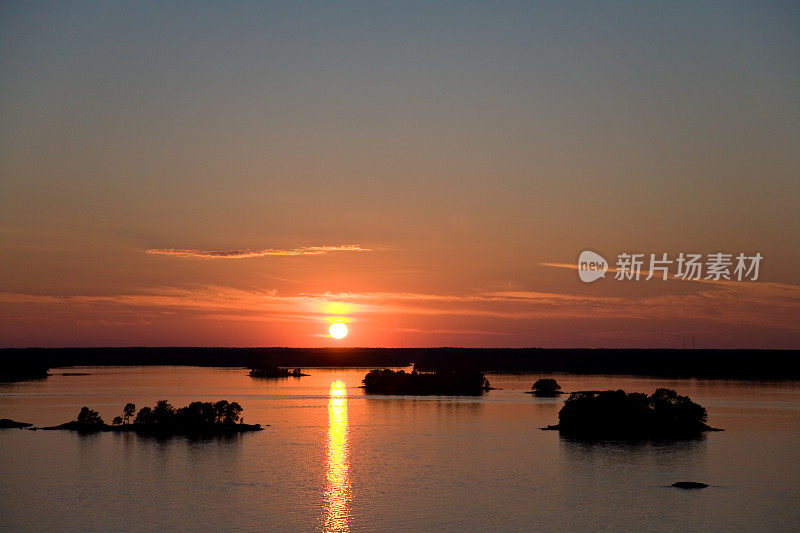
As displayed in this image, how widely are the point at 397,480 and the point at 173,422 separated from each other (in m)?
60.3

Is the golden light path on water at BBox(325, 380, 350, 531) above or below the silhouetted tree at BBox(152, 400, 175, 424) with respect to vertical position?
below

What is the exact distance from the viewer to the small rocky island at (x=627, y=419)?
461 ft

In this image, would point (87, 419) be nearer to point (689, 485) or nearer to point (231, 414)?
point (231, 414)

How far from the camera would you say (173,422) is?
14250cm

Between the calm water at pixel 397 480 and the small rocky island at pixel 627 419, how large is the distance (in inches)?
207

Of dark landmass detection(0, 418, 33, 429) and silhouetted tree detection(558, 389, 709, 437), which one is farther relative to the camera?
silhouetted tree detection(558, 389, 709, 437)

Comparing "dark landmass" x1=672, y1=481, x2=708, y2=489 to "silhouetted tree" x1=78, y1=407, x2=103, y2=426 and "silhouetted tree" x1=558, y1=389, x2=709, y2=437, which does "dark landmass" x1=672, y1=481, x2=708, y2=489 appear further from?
"silhouetted tree" x1=78, y1=407, x2=103, y2=426

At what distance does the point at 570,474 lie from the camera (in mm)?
99812

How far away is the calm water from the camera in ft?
249

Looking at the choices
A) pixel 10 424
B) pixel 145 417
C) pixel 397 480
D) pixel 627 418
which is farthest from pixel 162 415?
pixel 627 418

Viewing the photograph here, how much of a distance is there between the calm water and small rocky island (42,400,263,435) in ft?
20.9

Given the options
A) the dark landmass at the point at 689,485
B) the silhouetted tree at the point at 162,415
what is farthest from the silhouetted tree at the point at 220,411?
the dark landmass at the point at 689,485

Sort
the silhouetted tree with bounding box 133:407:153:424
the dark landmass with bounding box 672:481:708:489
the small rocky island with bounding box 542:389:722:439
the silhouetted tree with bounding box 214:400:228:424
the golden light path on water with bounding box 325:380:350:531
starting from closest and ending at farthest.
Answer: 1. the golden light path on water with bounding box 325:380:350:531
2. the dark landmass with bounding box 672:481:708:489
3. the small rocky island with bounding box 542:389:722:439
4. the silhouetted tree with bounding box 133:407:153:424
5. the silhouetted tree with bounding box 214:400:228:424

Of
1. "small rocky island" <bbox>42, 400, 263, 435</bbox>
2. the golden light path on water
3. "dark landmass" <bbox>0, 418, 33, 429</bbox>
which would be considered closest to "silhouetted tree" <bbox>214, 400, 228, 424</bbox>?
"small rocky island" <bbox>42, 400, 263, 435</bbox>
